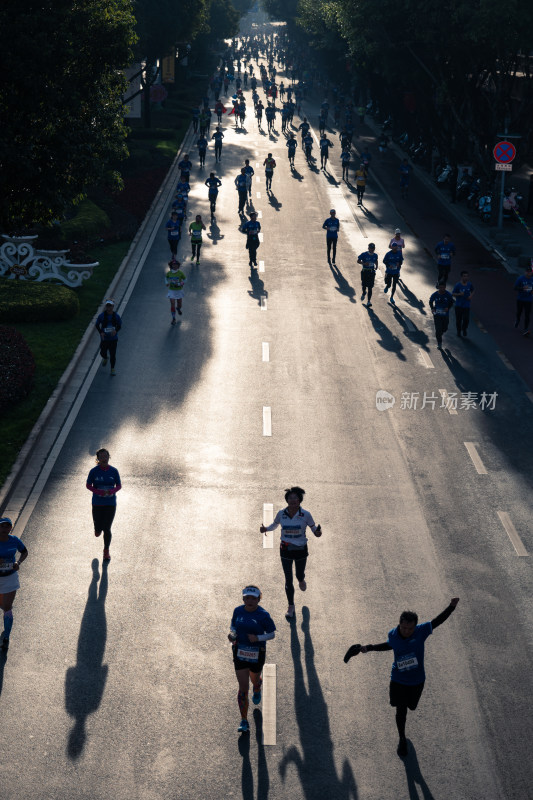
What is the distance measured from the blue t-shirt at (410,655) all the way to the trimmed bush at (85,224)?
86.0 feet

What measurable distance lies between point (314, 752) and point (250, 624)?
1.41 metres

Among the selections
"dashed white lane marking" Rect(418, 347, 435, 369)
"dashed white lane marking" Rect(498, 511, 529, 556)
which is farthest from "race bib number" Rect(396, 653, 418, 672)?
"dashed white lane marking" Rect(418, 347, 435, 369)

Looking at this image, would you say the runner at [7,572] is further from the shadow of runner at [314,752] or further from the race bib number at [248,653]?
the shadow of runner at [314,752]

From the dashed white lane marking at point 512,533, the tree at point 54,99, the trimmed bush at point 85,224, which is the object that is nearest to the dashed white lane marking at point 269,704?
the dashed white lane marking at point 512,533

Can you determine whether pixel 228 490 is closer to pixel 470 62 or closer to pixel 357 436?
pixel 357 436

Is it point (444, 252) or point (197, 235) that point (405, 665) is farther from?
point (197, 235)

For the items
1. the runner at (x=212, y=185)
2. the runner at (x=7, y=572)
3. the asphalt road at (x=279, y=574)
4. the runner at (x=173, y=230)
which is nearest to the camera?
the asphalt road at (x=279, y=574)

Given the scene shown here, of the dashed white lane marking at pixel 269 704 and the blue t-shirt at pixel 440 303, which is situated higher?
the blue t-shirt at pixel 440 303

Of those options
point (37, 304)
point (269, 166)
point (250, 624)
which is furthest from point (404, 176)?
point (250, 624)

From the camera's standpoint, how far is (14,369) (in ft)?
63.4

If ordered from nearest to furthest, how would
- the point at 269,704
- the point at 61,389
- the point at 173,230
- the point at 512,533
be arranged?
the point at 269,704 < the point at 512,533 < the point at 61,389 < the point at 173,230

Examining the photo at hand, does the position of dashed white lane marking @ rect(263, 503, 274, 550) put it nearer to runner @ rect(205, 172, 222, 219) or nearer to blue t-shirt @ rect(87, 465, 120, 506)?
blue t-shirt @ rect(87, 465, 120, 506)

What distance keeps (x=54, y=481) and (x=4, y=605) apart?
466 centimetres

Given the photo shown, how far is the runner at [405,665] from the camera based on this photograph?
970cm
